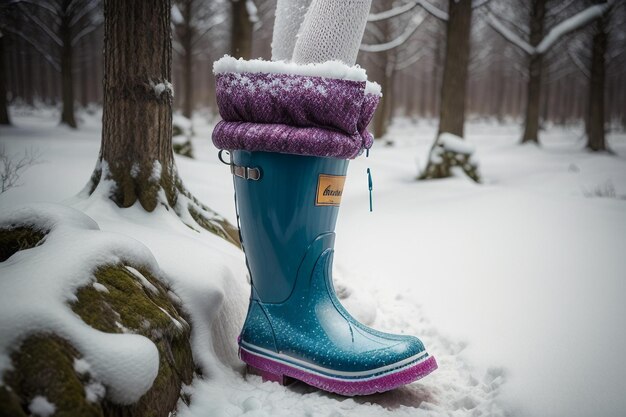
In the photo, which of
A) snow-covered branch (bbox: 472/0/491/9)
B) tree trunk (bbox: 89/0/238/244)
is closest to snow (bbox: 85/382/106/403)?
tree trunk (bbox: 89/0/238/244)

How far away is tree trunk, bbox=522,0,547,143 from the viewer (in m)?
10.4

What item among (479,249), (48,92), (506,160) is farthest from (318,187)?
(48,92)

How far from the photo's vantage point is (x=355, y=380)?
3.85 feet

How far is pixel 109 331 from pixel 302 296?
544 millimetres

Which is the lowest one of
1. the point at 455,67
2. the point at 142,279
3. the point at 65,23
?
the point at 142,279

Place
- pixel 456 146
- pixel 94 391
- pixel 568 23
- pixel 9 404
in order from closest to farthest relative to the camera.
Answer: pixel 9 404 < pixel 94 391 < pixel 456 146 < pixel 568 23

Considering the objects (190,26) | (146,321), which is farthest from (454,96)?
(190,26)

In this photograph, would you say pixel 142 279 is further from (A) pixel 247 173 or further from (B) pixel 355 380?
(B) pixel 355 380

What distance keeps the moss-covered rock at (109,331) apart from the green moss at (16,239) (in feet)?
0.80

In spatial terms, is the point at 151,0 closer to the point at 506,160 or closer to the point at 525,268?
the point at 525,268

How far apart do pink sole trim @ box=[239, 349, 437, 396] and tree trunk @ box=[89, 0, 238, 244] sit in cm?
83

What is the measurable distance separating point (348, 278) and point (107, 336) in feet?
5.24

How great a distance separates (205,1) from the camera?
43.4 ft

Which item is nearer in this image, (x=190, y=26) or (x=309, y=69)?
(x=309, y=69)
